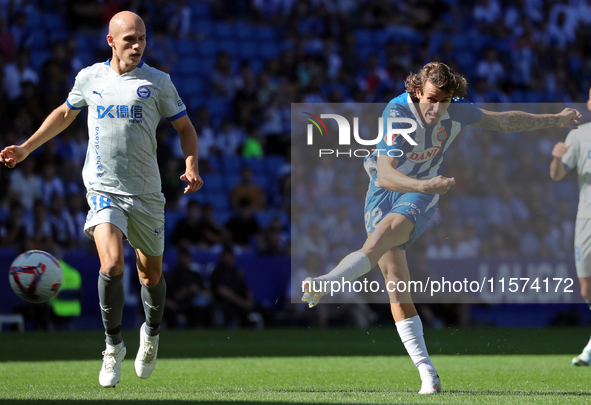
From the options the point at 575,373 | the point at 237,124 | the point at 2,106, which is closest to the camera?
the point at 575,373

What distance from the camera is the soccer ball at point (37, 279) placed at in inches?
280

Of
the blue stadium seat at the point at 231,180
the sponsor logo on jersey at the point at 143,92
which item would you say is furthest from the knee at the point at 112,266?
A: the blue stadium seat at the point at 231,180

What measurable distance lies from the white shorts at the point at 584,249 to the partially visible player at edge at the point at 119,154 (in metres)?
4.07

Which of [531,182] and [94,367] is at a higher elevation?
[531,182]

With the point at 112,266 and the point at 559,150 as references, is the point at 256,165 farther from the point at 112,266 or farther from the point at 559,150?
the point at 112,266

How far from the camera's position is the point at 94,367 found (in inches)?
293

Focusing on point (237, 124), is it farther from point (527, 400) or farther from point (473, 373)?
point (527, 400)

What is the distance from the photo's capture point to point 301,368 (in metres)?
7.58

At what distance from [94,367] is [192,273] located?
185 inches

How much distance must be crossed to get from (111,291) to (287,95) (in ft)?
35.0

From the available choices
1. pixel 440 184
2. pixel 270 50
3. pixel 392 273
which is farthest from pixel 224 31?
pixel 440 184

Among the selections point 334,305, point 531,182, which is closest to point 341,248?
point 334,305

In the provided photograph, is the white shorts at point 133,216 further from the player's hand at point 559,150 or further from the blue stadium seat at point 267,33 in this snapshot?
the blue stadium seat at point 267,33

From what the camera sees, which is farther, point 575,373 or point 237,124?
point 237,124
